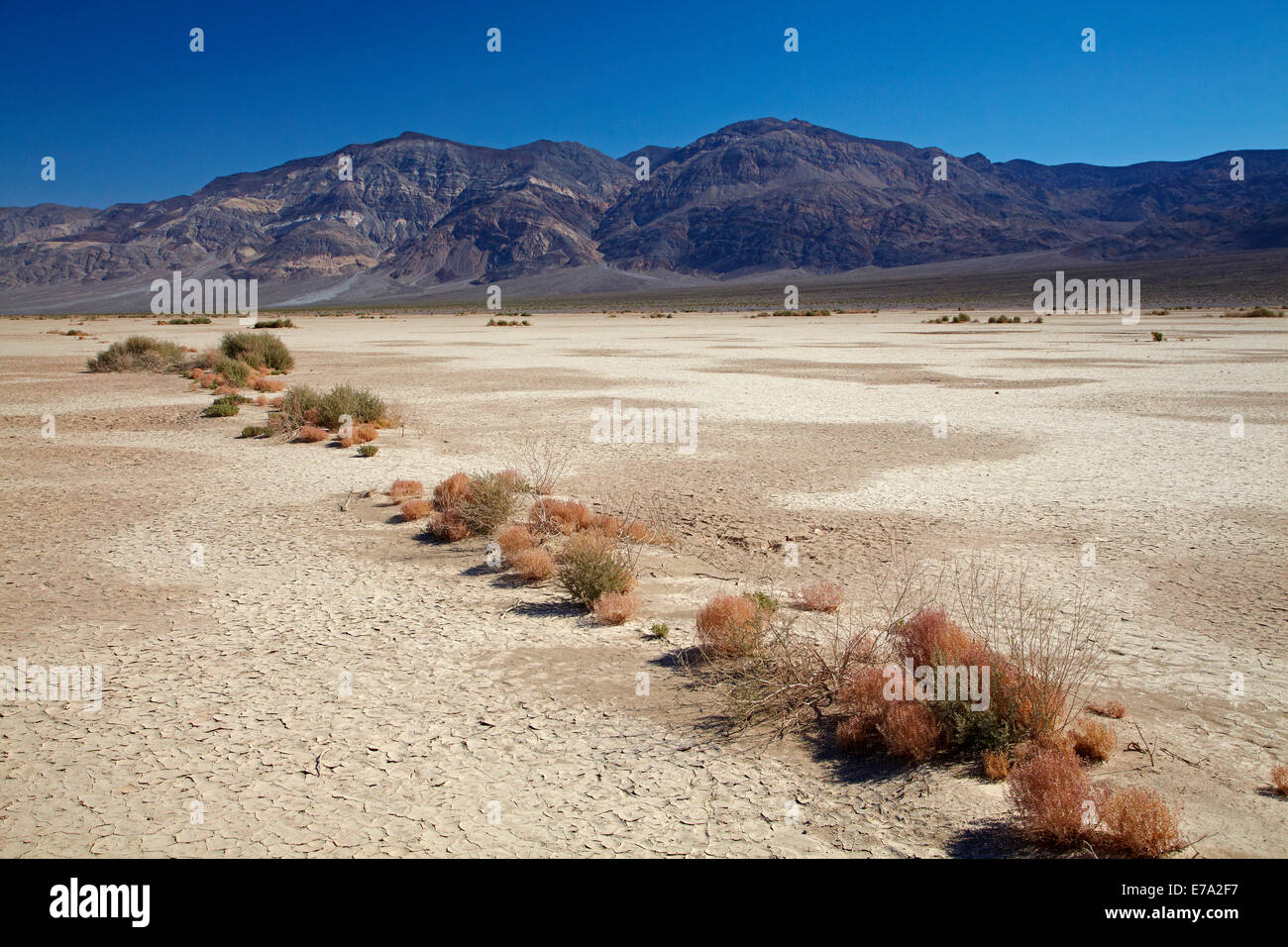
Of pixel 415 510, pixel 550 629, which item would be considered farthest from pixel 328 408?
pixel 550 629

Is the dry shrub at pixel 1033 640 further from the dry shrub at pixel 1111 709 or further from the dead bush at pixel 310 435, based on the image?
the dead bush at pixel 310 435

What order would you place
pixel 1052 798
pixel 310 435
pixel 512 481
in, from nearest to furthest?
pixel 1052 798 < pixel 512 481 < pixel 310 435

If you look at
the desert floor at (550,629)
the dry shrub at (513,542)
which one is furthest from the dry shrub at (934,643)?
the dry shrub at (513,542)

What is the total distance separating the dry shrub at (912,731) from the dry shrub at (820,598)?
203 cm

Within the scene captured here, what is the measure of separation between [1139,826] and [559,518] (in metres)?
6.30

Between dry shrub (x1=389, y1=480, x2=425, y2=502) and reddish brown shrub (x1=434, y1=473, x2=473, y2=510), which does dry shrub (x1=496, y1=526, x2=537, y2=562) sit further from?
dry shrub (x1=389, y1=480, x2=425, y2=502)

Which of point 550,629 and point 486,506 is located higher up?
point 486,506

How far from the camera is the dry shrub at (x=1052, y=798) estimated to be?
364 centimetres

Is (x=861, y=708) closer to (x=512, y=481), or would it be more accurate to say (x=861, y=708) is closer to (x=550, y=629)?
(x=550, y=629)

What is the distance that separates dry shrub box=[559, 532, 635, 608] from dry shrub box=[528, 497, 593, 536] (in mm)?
1588

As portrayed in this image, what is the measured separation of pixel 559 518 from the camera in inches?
355
